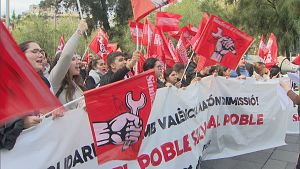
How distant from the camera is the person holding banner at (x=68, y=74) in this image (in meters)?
3.45

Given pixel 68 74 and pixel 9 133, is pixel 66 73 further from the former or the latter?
pixel 9 133

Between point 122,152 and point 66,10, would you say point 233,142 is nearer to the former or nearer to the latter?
point 122,152

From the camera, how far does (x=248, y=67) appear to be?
33.7 ft

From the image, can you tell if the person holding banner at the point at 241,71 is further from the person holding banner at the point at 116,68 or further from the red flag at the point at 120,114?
the red flag at the point at 120,114

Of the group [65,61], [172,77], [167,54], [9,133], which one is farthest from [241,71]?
[9,133]

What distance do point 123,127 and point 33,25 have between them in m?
34.4

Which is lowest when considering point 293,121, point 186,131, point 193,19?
point 193,19

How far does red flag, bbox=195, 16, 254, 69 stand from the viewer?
5.37m

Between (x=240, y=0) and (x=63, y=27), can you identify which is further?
(x=63, y=27)

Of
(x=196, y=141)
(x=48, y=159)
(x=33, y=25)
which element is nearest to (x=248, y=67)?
(x=196, y=141)

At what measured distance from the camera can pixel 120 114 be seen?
317 cm

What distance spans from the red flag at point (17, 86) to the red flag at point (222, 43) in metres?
3.60

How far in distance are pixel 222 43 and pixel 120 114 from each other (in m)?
2.78

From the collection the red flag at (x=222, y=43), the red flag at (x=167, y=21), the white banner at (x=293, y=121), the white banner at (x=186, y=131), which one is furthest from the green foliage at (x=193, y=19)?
the red flag at (x=222, y=43)
